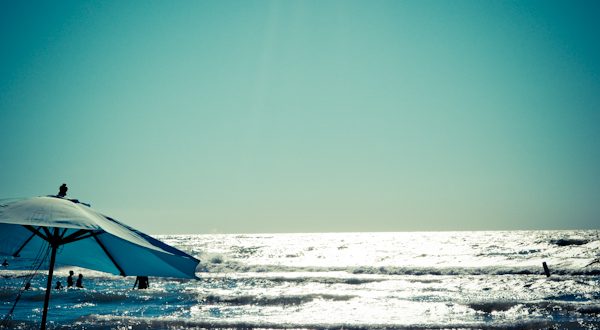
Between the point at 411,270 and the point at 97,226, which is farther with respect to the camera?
the point at 411,270

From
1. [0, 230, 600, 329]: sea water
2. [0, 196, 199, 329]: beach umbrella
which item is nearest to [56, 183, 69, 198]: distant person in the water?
[0, 196, 199, 329]: beach umbrella

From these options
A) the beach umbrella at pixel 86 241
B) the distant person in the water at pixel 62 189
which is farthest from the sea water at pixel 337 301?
the distant person in the water at pixel 62 189

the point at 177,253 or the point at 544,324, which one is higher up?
the point at 177,253

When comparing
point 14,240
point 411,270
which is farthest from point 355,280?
point 14,240

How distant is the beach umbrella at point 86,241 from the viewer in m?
5.16

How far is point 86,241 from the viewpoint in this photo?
24.5 ft

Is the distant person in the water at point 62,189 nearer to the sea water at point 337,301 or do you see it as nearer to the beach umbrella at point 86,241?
the beach umbrella at point 86,241

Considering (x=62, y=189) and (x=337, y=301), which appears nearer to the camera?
(x=62, y=189)

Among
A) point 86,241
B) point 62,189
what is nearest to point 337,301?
point 86,241

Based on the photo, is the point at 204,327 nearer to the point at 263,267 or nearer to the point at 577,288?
the point at 577,288

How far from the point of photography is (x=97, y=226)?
16.8 ft

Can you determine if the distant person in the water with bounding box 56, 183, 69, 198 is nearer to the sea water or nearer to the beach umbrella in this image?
the beach umbrella

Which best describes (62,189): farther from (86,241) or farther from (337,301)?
(337,301)

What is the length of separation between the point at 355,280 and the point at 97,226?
142 feet
